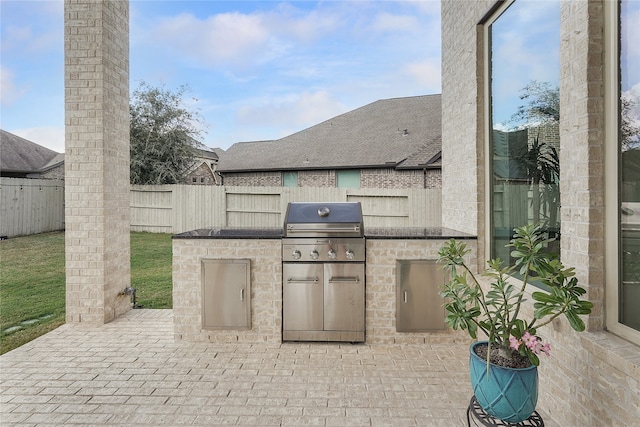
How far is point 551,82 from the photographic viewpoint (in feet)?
8.79

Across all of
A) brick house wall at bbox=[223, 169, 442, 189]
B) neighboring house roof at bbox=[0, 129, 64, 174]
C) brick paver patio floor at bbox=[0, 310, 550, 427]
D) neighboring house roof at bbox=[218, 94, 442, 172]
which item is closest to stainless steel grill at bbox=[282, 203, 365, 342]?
brick paver patio floor at bbox=[0, 310, 550, 427]

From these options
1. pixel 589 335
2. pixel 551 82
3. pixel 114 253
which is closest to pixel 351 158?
pixel 114 253

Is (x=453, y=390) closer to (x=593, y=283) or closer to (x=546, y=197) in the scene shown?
(x=593, y=283)

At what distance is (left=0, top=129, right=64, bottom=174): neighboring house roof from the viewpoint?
46.1 feet

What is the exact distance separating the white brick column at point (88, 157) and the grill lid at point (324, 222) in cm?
224

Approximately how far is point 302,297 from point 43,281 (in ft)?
15.8

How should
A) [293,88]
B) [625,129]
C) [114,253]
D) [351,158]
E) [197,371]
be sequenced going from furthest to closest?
[293,88] < [351,158] < [114,253] < [197,371] < [625,129]

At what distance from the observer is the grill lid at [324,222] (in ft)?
12.1

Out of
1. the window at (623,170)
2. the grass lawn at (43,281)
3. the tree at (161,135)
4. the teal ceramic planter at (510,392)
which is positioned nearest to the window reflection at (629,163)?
the window at (623,170)

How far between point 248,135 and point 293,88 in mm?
2464

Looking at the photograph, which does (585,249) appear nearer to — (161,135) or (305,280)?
(305,280)

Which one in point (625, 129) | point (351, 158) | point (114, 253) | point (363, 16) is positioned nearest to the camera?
point (625, 129)

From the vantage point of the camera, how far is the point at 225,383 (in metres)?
2.96

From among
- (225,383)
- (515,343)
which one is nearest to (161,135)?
(225,383)
